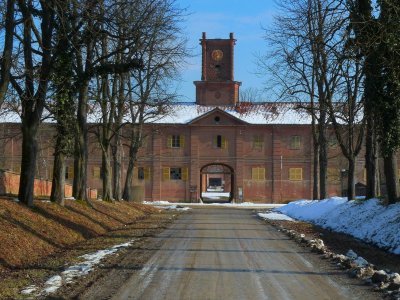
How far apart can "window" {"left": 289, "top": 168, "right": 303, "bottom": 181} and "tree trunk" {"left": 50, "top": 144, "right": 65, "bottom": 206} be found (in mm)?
44436

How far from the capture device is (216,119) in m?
64.3

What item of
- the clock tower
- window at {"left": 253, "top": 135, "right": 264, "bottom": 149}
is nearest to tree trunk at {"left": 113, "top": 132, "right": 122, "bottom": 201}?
window at {"left": 253, "top": 135, "right": 264, "bottom": 149}

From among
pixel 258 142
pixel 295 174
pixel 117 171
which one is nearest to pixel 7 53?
pixel 117 171

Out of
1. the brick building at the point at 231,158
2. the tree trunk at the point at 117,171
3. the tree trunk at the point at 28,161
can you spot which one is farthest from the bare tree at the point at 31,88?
the brick building at the point at 231,158

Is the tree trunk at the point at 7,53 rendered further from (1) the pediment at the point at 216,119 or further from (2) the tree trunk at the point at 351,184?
(1) the pediment at the point at 216,119

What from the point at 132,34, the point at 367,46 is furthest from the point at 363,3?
the point at 132,34

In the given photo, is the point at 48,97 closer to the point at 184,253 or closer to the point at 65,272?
the point at 184,253

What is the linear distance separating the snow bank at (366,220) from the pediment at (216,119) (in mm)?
33740

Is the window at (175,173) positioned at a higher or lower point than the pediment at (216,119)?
lower

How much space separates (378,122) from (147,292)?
15.3 meters

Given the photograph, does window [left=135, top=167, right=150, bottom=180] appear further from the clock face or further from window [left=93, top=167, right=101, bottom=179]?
the clock face

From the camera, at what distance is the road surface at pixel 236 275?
8891 millimetres

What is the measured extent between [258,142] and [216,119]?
546cm

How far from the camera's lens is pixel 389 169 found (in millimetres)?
21656
